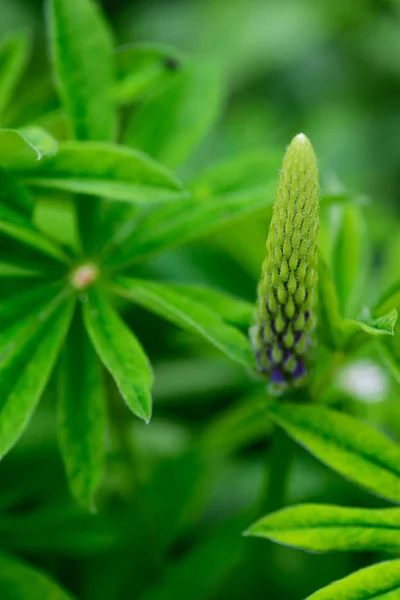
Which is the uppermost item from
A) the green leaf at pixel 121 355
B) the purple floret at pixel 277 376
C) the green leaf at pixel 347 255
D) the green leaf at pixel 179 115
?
the green leaf at pixel 179 115

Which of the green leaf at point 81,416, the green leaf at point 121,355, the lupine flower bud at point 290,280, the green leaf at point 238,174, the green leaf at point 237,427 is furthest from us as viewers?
the green leaf at point 237,427

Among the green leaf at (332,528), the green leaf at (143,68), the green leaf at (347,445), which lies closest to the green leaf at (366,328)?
the green leaf at (347,445)

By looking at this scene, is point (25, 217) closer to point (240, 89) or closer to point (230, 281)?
point (230, 281)

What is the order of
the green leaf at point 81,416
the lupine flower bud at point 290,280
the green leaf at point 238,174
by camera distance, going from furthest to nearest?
the green leaf at point 238,174 < the green leaf at point 81,416 < the lupine flower bud at point 290,280

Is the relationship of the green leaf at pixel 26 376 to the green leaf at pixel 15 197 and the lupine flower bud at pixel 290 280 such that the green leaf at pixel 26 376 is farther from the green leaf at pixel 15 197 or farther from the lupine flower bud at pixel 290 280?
the lupine flower bud at pixel 290 280

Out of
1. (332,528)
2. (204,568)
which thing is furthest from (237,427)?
(332,528)

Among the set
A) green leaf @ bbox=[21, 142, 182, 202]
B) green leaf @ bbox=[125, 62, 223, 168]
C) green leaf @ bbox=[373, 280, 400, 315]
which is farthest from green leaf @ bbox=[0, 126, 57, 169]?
green leaf @ bbox=[373, 280, 400, 315]
